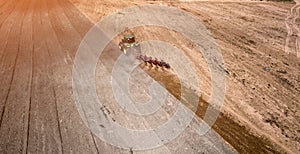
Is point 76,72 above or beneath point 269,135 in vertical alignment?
above

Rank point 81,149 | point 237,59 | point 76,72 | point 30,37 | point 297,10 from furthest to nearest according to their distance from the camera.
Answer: point 297,10
point 30,37
point 237,59
point 76,72
point 81,149

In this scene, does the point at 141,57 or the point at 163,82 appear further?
the point at 141,57

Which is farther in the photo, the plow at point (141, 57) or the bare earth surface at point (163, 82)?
the plow at point (141, 57)

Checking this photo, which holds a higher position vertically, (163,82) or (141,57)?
(141,57)

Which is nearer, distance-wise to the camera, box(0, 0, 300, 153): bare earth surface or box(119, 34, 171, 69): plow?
box(0, 0, 300, 153): bare earth surface

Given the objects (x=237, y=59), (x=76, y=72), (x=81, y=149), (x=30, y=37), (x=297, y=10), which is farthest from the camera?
(x=297, y=10)

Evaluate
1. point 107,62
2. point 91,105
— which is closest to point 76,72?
point 107,62

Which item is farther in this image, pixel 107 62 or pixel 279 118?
pixel 107 62

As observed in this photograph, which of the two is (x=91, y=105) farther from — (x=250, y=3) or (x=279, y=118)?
(x=250, y=3)
